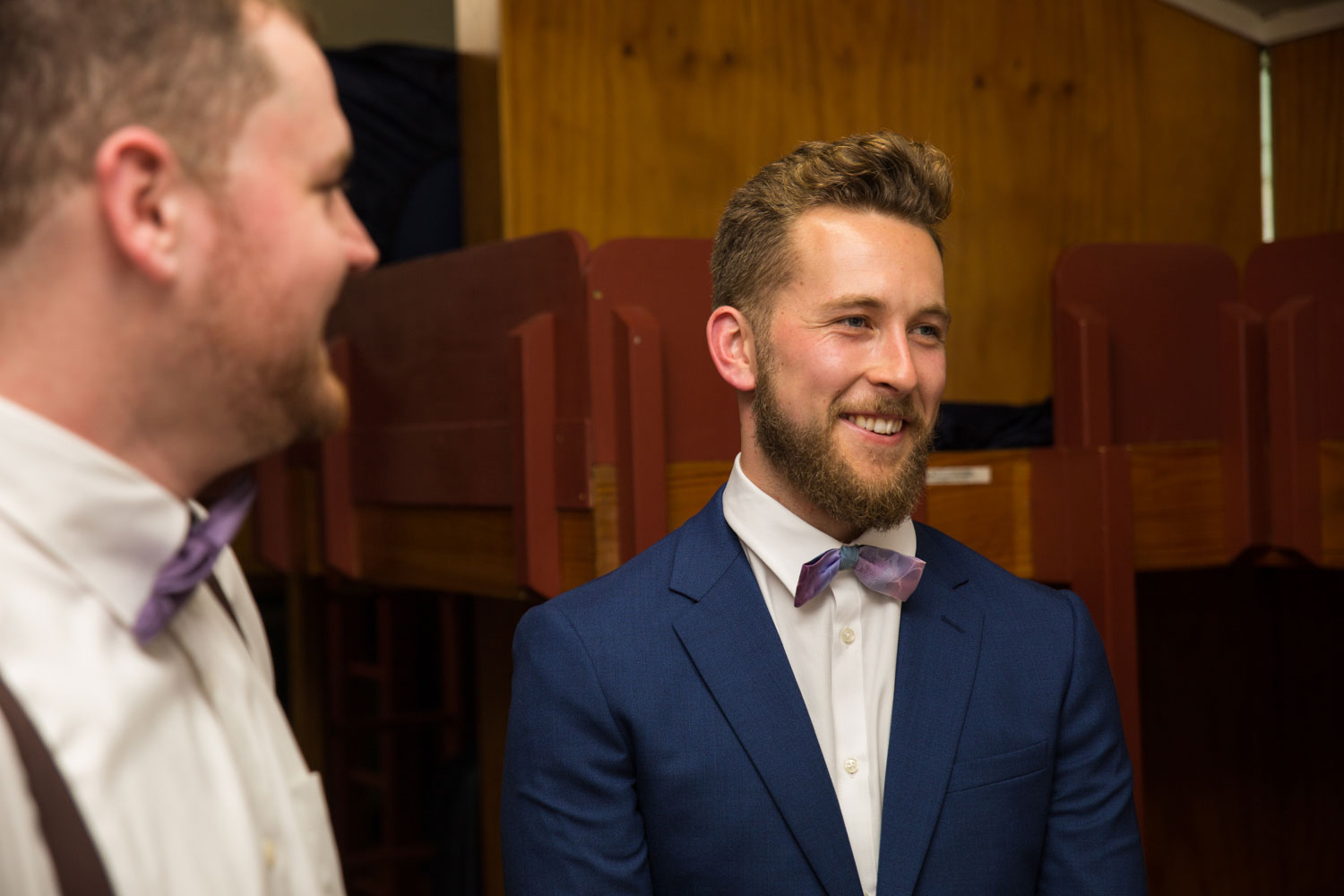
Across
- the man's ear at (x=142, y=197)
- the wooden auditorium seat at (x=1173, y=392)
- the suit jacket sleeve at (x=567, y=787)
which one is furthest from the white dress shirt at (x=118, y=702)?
the wooden auditorium seat at (x=1173, y=392)

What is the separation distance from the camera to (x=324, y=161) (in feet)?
2.58

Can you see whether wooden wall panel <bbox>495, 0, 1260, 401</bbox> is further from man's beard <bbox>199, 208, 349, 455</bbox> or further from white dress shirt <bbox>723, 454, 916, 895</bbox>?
man's beard <bbox>199, 208, 349, 455</bbox>

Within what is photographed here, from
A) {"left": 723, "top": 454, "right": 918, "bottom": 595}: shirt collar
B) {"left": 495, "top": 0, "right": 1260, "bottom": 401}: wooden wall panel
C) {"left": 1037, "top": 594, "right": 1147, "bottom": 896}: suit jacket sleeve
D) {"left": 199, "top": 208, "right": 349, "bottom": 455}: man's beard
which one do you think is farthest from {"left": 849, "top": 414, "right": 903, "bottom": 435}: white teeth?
{"left": 495, "top": 0, "right": 1260, "bottom": 401}: wooden wall panel

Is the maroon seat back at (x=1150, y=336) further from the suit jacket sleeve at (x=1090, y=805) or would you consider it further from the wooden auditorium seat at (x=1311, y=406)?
the suit jacket sleeve at (x=1090, y=805)

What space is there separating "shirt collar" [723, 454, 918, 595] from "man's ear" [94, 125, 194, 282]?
2.68 feet

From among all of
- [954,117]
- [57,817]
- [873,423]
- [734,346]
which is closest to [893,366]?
[873,423]

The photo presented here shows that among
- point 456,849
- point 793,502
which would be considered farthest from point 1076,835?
point 456,849

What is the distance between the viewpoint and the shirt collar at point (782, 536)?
55.0 inches

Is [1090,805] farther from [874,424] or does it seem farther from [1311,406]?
[1311,406]

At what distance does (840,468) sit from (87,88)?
2.87 feet

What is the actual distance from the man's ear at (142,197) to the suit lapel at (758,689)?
0.77 m

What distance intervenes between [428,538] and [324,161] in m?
1.78

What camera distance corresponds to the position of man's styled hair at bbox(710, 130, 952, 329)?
143 centimetres

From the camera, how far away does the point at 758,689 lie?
1314 mm
